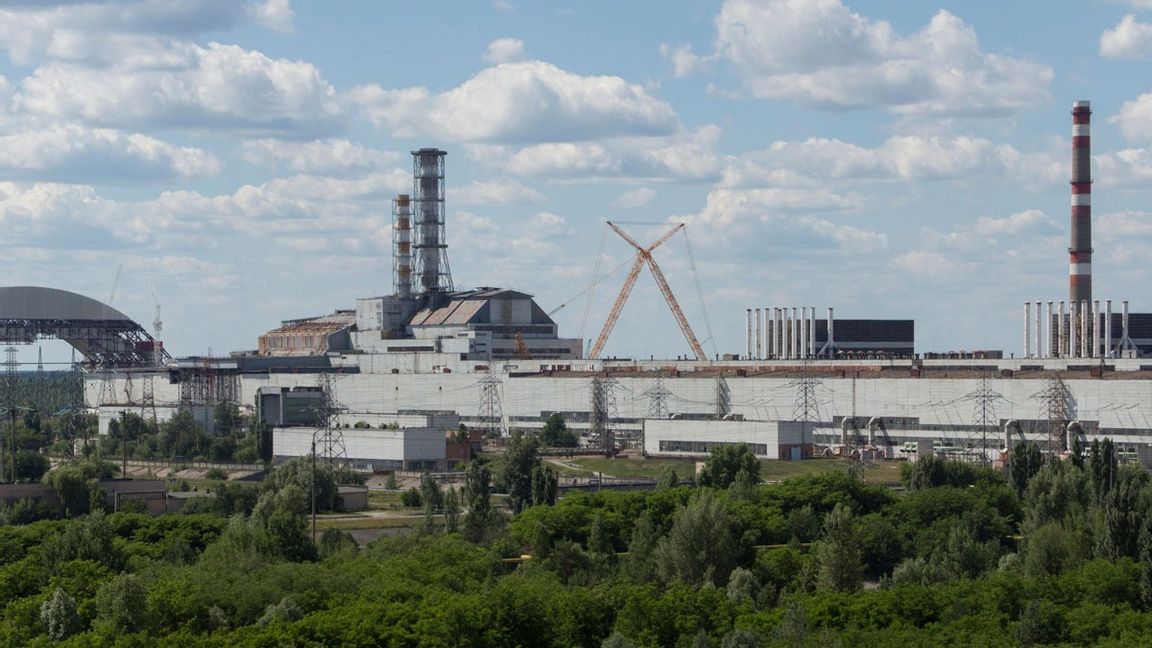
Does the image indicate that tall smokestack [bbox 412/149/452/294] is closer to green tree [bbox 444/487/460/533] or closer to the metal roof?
the metal roof

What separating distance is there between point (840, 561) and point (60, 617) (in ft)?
73.1

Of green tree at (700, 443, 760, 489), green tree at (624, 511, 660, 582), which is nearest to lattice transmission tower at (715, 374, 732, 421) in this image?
green tree at (700, 443, 760, 489)

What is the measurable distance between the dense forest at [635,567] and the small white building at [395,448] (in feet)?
68.0

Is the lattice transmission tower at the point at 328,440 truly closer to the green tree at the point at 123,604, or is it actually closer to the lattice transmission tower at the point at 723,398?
the lattice transmission tower at the point at 723,398

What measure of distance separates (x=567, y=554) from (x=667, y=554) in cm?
345

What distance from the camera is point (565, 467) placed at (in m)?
100

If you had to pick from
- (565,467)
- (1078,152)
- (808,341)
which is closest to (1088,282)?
(1078,152)

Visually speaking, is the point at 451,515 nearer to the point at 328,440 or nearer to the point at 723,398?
the point at 328,440

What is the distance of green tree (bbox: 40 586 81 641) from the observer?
49.6 metres

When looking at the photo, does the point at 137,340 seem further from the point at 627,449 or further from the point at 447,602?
the point at 447,602

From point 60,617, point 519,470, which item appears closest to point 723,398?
point 519,470

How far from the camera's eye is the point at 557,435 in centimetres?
11356

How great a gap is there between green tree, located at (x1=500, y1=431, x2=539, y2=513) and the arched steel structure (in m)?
73.0

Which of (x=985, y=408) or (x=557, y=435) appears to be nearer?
(x=985, y=408)
